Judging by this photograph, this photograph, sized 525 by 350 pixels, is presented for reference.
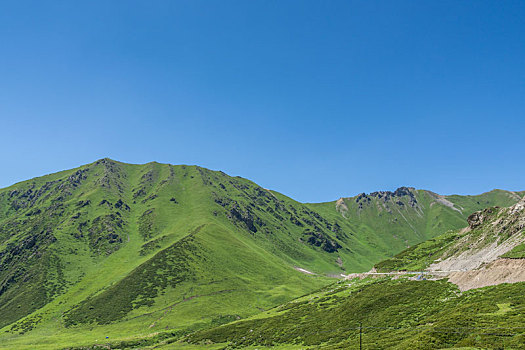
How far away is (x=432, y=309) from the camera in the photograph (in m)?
62.2

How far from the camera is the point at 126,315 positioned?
168500 mm

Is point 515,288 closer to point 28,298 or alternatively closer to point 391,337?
point 391,337

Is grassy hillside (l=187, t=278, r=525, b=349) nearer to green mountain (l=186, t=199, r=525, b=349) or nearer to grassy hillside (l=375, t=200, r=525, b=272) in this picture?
green mountain (l=186, t=199, r=525, b=349)

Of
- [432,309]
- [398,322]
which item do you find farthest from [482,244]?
[398,322]

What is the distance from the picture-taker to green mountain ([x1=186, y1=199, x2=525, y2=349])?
4234 cm

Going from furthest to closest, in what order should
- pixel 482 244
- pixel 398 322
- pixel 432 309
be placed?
pixel 482 244, pixel 398 322, pixel 432 309

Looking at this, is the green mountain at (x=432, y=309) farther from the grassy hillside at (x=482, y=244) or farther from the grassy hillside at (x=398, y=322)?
the grassy hillside at (x=482, y=244)

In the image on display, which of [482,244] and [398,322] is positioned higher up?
[482,244]

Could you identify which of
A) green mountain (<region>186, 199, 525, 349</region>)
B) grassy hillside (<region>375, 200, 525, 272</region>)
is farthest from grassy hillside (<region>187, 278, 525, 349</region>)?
grassy hillside (<region>375, 200, 525, 272</region>)

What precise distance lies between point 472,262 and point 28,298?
241 metres

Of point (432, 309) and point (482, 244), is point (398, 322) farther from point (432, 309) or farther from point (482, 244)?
point (482, 244)

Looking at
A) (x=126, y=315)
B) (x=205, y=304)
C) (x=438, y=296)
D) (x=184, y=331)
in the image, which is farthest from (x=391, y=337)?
(x=126, y=315)

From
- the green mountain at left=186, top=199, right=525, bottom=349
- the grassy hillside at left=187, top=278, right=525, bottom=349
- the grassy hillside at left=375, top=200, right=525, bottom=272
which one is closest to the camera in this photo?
the grassy hillside at left=187, top=278, right=525, bottom=349

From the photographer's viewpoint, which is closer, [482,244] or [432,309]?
[432,309]
